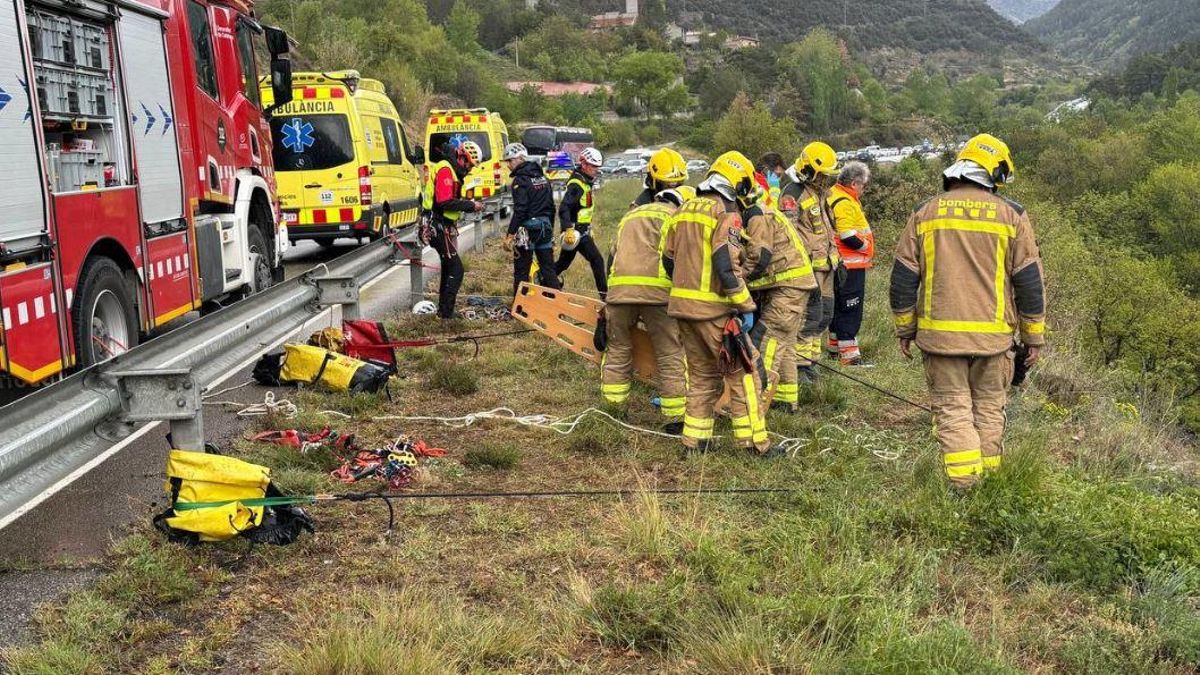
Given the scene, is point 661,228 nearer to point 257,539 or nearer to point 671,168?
point 671,168

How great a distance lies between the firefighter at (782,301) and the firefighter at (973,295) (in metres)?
1.46

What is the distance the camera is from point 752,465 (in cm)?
585

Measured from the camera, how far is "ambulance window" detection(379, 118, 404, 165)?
632 inches

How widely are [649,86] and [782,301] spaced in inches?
4377

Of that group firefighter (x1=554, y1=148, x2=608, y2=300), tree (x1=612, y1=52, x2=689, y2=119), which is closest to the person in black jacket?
firefighter (x1=554, y1=148, x2=608, y2=300)

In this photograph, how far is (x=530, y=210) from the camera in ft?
32.9

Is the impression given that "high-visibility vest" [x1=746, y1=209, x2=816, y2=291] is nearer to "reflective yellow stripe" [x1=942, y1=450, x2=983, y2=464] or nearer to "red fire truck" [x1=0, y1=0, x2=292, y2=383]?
"reflective yellow stripe" [x1=942, y1=450, x2=983, y2=464]

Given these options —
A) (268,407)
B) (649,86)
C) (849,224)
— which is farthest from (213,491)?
(649,86)

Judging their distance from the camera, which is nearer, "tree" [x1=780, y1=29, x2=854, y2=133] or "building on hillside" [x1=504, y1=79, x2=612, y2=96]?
"building on hillside" [x1=504, y1=79, x2=612, y2=96]

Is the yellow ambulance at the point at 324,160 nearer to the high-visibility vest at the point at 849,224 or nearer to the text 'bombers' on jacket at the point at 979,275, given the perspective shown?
the high-visibility vest at the point at 849,224

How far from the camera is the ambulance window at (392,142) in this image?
1606cm

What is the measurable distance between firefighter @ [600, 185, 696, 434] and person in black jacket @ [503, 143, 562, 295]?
3277mm

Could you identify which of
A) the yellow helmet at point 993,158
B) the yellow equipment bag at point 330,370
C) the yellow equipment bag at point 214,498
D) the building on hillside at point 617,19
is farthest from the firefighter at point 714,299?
the building on hillside at point 617,19

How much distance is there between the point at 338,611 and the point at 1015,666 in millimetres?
2504
